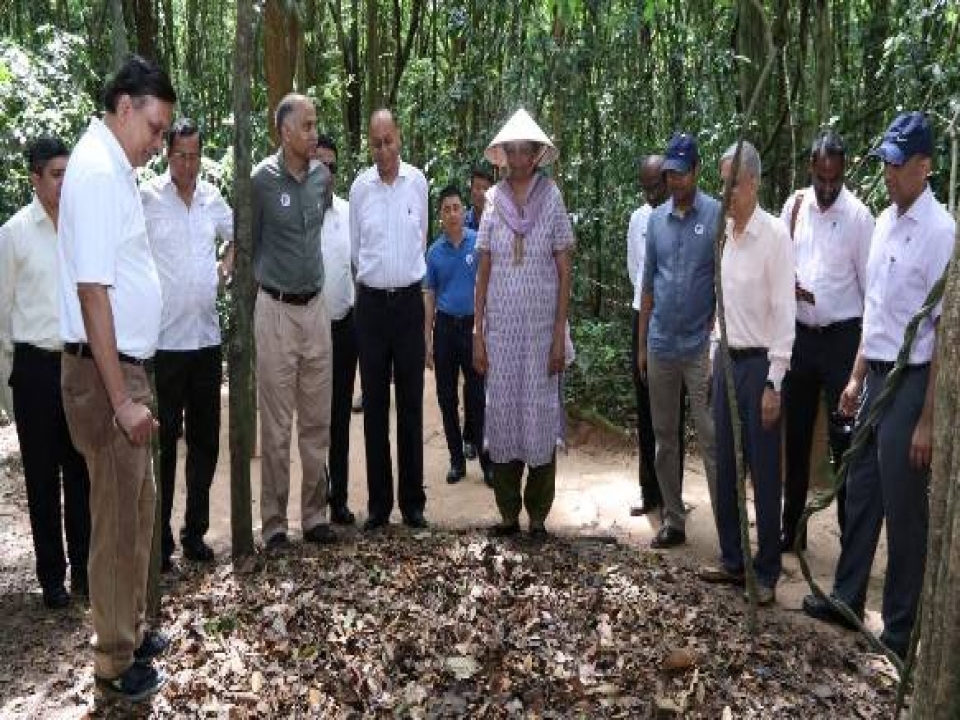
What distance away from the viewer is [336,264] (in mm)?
5445

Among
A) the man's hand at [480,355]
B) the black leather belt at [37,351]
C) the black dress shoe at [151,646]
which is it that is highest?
the black leather belt at [37,351]

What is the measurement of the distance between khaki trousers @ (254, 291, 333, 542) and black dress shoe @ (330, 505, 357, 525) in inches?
19.1

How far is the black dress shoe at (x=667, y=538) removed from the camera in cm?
500

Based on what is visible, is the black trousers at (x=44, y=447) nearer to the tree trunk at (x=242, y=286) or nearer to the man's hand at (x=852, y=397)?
the tree trunk at (x=242, y=286)

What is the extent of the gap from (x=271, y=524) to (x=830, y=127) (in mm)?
4300

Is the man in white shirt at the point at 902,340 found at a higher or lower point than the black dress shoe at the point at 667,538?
higher

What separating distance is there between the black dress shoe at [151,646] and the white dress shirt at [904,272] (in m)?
2.95

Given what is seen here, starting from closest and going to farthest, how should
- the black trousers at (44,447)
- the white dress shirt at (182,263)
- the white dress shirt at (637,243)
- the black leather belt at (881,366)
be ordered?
1. the black leather belt at (881,366)
2. the black trousers at (44,447)
3. the white dress shirt at (182,263)
4. the white dress shirt at (637,243)

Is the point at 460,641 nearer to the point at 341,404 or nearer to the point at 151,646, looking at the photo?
the point at 151,646

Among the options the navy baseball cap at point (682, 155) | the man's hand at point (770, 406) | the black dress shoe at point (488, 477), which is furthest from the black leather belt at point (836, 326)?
the black dress shoe at point (488, 477)

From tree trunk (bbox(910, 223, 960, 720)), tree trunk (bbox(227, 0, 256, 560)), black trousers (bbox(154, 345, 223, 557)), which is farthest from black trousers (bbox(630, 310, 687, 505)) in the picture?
tree trunk (bbox(910, 223, 960, 720))

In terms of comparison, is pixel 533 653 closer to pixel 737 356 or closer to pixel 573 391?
pixel 737 356

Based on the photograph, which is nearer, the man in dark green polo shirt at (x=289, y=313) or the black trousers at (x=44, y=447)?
the black trousers at (x=44, y=447)

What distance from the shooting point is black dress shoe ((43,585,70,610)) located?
426cm
